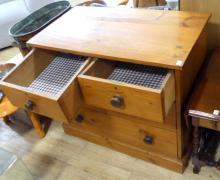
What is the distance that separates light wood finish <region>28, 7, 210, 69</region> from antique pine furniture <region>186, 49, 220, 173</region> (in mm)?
220

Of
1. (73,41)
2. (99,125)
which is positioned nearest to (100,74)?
(73,41)

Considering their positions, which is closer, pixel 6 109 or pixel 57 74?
pixel 57 74

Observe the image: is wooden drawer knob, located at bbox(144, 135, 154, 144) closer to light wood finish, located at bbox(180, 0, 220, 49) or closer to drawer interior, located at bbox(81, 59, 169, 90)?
drawer interior, located at bbox(81, 59, 169, 90)

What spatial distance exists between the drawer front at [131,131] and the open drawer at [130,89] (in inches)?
9.3

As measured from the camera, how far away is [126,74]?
1.14 metres

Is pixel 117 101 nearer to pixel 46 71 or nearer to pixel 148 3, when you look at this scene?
pixel 46 71

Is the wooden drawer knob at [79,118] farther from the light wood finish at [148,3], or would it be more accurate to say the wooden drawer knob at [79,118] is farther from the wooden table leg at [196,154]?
the light wood finish at [148,3]

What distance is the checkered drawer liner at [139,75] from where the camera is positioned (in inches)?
42.2

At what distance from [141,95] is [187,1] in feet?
1.88

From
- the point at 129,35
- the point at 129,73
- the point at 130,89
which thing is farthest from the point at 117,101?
the point at 129,35

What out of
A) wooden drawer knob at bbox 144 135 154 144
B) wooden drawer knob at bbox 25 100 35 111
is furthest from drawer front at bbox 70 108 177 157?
wooden drawer knob at bbox 25 100 35 111

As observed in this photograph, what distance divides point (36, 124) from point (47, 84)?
562 mm

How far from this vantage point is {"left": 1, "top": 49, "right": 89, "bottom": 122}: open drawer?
101 cm

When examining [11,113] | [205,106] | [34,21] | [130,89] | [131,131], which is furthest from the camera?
[34,21]
